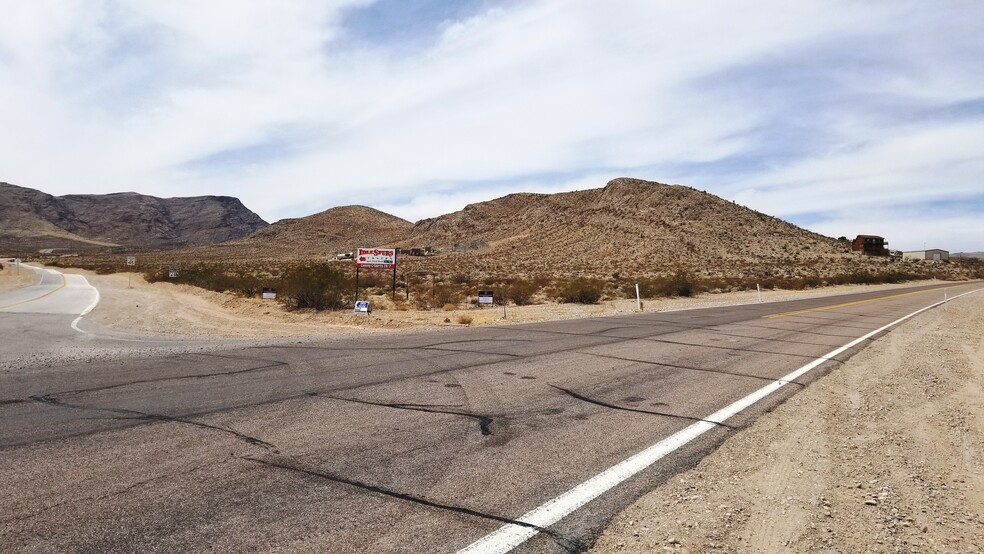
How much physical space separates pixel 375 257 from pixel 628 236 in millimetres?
65316

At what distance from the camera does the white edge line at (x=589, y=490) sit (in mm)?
3744

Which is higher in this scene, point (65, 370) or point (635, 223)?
point (635, 223)

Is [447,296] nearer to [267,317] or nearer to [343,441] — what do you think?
[267,317]

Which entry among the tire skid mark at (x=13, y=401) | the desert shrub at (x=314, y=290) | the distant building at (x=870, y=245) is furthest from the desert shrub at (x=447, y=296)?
the distant building at (x=870, y=245)

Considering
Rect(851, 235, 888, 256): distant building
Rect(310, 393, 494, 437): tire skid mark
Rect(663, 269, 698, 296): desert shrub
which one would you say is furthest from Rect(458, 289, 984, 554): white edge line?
Rect(851, 235, 888, 256): distant building

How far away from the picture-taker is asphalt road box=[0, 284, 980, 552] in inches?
155

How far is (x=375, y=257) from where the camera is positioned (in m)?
27.2

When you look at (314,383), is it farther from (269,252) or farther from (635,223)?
(269,252)

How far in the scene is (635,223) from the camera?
304ft

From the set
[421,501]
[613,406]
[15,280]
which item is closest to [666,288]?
[613,406]

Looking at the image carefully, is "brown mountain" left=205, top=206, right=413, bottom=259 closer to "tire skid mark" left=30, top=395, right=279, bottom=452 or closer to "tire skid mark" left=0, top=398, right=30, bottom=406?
"tire skid mark" left=0, top=398, right=30, bottom=406

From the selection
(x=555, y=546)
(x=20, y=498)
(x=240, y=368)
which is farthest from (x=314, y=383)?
(x=555, y=546)

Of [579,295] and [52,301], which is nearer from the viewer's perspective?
[52,301]

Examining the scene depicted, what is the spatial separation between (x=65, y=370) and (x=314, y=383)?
4325 millimetres
